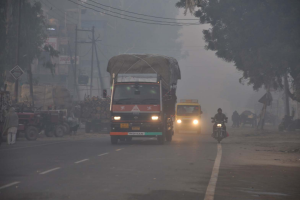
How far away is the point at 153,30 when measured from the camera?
99.6m

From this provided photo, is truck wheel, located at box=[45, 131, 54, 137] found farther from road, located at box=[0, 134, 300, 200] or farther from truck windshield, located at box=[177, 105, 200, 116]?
road, located at box=[0, 134, 300, 200]

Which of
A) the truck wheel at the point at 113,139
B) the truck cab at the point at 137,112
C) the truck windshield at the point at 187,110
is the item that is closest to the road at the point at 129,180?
the truck cab at the point at 137,112

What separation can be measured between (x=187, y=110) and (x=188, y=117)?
79 cm

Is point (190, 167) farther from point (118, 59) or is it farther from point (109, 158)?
point (118, 59)

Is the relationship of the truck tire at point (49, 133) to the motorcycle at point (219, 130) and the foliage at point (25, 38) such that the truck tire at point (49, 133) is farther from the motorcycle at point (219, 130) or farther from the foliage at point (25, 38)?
the motorcycle at point (219, 130)

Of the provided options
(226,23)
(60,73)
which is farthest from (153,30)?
(226,23)

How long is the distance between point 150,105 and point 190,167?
33.0 ft

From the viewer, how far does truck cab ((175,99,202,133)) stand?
39.0 m

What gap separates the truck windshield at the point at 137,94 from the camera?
2366cm

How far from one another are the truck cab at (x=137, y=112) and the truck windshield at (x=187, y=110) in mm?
15490

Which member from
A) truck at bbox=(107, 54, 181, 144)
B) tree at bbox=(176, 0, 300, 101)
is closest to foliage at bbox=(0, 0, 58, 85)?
tree at bbox=(176, 0, 300, 101)

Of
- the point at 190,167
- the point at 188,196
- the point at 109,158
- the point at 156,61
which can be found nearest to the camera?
the point at 188,196

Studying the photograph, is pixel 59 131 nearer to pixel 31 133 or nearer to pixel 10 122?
pixel 31 133

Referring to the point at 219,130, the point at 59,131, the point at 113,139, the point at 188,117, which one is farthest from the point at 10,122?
the point at 188,117
